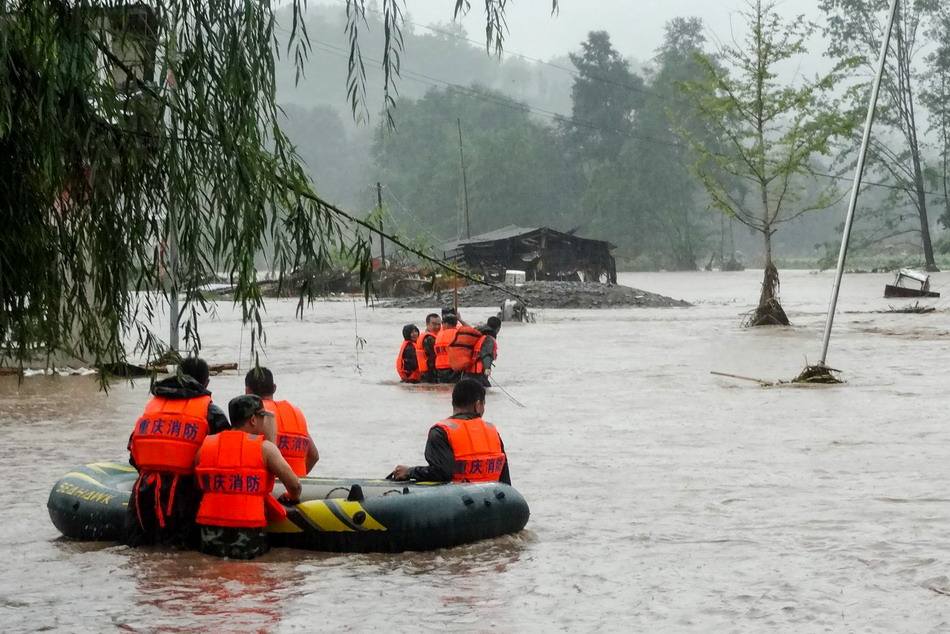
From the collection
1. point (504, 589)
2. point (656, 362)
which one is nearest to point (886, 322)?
point (656, 362)

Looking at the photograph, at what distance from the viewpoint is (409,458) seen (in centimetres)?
1486

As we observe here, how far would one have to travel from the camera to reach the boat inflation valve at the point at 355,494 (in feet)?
30.3

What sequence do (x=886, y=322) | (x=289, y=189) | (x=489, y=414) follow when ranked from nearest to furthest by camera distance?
1. (x=289, y=189)
2. (x=489, y=414)
3. (x=886, y=322)

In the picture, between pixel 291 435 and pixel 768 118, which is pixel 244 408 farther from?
pixel 768 118

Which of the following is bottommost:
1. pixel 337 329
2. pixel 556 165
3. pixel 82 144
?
pixel 337 329

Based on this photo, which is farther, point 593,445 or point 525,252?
point 525,252

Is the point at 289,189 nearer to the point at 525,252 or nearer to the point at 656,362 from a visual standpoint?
the point at 656,362

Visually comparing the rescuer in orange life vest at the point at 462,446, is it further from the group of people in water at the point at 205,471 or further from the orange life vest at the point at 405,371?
the orange life vest at the point at 405,371

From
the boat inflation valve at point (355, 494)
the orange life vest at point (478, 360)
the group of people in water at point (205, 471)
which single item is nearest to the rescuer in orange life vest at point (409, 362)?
the orange life vest at point (478, 360)

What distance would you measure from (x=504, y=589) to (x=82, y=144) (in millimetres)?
4227

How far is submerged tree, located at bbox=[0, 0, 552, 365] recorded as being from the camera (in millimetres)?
5664

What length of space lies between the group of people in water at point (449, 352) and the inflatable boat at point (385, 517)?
9.35 meters

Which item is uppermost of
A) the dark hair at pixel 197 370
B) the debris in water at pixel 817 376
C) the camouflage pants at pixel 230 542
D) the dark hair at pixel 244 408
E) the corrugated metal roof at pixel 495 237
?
the corrugated metal roof at pixel 495 237

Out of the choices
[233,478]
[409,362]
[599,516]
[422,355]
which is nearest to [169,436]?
[233,478]
